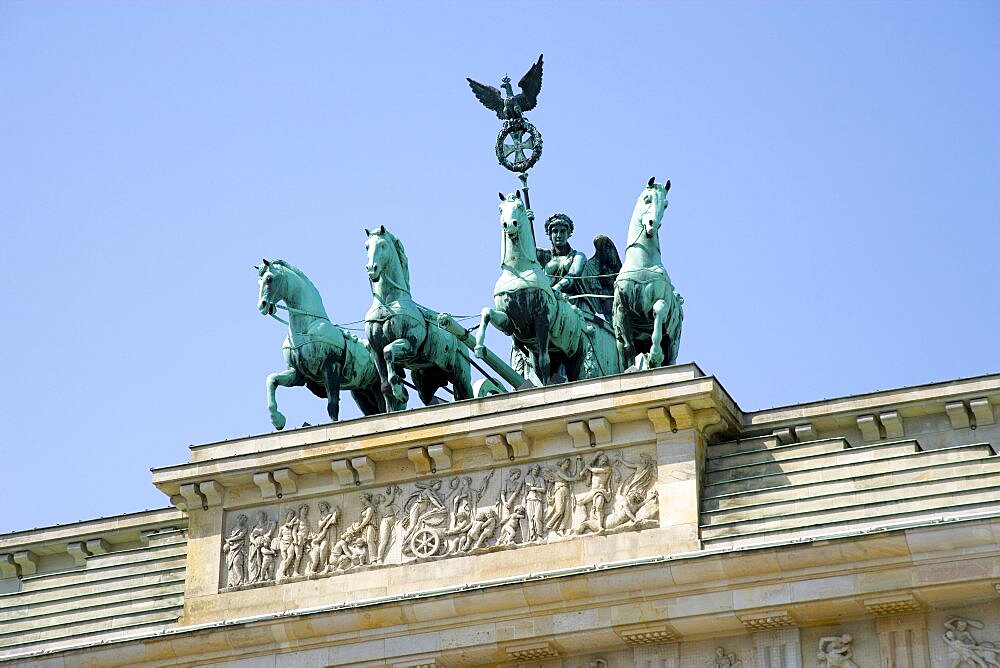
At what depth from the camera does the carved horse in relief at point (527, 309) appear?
31.7m

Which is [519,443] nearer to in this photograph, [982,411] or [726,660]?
[726,660]

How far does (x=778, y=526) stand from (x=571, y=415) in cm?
305

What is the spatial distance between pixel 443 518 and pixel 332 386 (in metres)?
3.63

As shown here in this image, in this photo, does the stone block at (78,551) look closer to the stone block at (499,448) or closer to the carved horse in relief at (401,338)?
the carved horse in relief at (401,338)

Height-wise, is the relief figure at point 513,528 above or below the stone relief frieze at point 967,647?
above

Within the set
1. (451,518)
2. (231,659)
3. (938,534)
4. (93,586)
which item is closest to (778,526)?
(938,534)

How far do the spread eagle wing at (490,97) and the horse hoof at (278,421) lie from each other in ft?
19.4

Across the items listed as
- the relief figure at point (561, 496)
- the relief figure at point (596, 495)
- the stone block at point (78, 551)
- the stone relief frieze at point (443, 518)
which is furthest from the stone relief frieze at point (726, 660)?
the stone block at point (78, 551)

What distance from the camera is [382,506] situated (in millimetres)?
30641

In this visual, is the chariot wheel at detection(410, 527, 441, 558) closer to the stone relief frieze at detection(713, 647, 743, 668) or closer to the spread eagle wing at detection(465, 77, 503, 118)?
the stone relief frieze at detection(713, 647, 743, 668)

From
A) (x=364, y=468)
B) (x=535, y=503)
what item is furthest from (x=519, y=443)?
(x=364, y=468)

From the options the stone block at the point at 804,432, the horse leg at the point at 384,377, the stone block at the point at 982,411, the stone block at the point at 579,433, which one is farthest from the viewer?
the horse leg at the point at 384,377

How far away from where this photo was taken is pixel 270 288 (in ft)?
109

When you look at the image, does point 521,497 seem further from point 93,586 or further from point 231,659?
point 93,586
